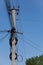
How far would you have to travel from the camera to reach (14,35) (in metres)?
18.3

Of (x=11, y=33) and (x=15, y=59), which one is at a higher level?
(x=11, y=33)

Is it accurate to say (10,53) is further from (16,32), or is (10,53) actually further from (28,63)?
(28,63)

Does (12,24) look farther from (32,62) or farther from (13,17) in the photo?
(32,62)

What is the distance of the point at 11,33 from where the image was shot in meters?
18.3

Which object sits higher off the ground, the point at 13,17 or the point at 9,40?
the point at 13,17

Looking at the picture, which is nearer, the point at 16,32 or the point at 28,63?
the point at 16,32

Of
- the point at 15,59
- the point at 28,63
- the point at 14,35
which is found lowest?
the point at 28,63

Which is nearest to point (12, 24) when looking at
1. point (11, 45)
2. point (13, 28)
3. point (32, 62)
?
point (13, 28)

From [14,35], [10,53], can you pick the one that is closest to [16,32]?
[14,35]

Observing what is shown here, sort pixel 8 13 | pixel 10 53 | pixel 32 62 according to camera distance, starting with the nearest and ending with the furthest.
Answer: pixel 8 13 → pixel 10 53 → pixel 32 62

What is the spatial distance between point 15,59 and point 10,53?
23.2 inches

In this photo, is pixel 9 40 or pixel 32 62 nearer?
pixel 9 40

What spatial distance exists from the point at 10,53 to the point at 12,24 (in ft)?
6.65

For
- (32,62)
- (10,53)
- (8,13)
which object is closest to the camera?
(8,13)
